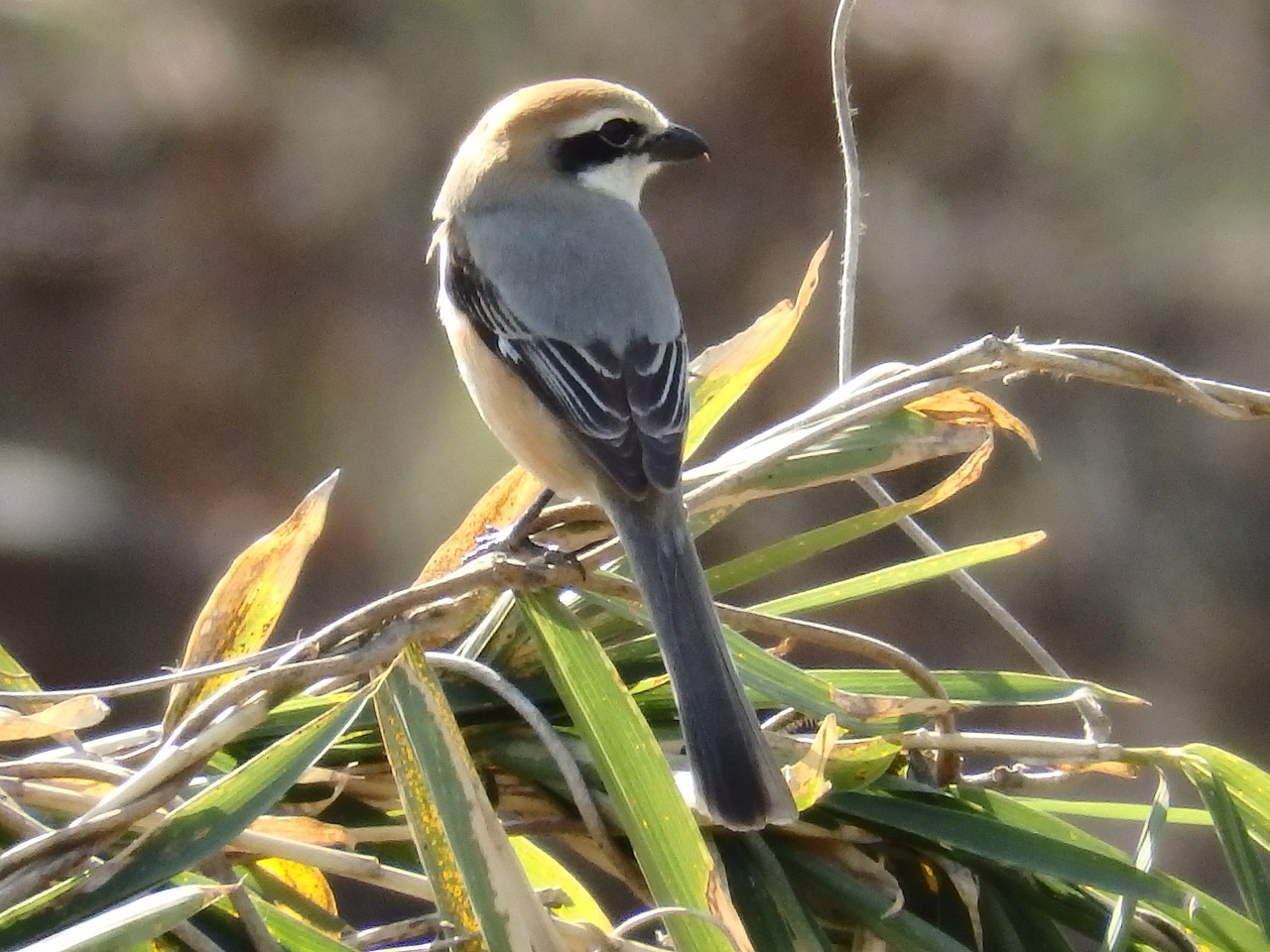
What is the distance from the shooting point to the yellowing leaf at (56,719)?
4.88 feet

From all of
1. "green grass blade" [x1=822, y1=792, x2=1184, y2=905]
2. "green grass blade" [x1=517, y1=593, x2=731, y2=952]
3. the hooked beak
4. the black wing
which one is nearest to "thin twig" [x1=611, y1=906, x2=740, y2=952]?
"green grass blade" [x1=517, y1=593, x2=731, y2=952]

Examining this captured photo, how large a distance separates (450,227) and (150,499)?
382cm

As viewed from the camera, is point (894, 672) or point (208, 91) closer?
point (894, 672)

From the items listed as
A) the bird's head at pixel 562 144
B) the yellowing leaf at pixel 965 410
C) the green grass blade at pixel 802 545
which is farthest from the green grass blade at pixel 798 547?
the bird's head at pixel 562 144

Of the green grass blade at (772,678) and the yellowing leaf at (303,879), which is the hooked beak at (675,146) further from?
the yellowing leaf at (303,879)

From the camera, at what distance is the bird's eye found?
8.88 ft

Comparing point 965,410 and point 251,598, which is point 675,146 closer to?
point 965,410

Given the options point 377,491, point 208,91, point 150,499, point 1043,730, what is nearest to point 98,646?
point 150,499

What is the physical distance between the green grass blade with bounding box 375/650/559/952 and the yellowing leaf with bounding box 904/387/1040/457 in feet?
2.33

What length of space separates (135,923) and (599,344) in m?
1.27

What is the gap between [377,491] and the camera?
579 centimetres

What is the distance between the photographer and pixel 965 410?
188 centimetres

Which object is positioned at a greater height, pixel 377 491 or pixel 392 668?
pixel 377 491

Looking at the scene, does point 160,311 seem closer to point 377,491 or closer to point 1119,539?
point 377,491
